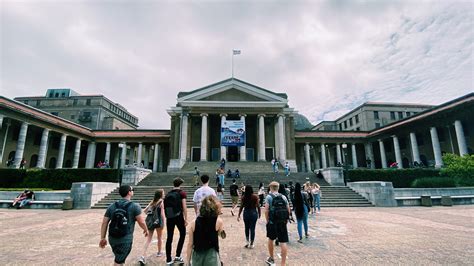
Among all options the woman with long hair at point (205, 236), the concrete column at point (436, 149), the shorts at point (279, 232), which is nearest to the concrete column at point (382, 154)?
the concrete column at point (436, 149)

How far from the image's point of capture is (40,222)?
9.53 meters

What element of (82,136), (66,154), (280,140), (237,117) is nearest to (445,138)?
(280,140)

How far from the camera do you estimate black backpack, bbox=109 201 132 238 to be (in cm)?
341

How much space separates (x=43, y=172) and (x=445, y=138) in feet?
146

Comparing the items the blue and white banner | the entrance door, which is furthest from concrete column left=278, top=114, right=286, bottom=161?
the blue and white banner

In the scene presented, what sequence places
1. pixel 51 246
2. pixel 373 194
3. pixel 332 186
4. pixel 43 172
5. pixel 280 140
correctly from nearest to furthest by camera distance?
1. pixel 51 246
2. pixel 373 194
3. pixel 332 186
4. pixel 43 172
5. pixel 280 140

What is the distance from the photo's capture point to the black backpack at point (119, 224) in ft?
11.2

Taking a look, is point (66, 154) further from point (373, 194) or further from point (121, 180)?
point (373, 194)

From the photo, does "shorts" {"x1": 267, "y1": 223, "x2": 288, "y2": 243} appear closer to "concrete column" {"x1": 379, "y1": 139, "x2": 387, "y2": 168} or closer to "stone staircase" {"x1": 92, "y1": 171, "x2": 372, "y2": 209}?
"stone staircase" {"x1": 92, "y1": 171, "x2": 372, "y2": 209}

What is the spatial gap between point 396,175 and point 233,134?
16.0 meters

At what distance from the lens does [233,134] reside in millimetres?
25609

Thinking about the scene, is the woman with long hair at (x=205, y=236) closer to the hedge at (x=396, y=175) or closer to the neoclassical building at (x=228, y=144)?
the hedge at (x=396, y=175)

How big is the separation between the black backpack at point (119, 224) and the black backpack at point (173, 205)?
1302mm

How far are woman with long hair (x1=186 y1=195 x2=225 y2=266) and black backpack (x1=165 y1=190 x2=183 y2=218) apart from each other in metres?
2.07
